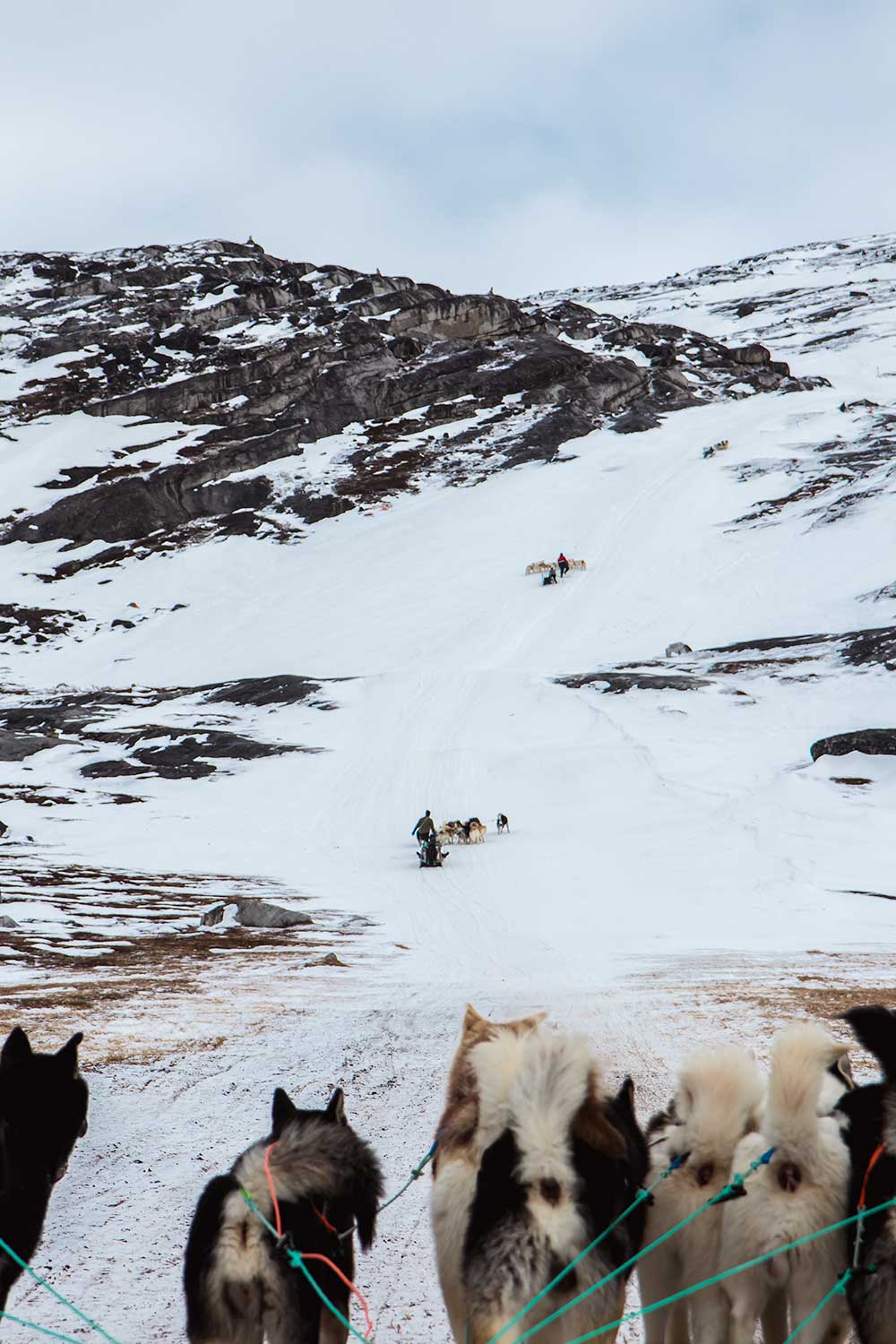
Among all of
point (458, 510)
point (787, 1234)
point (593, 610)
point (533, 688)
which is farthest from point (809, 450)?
point (787, 1234)

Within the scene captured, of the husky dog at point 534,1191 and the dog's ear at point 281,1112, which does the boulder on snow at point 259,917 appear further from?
the husky dog at point 534,1191

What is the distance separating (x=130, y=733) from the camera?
33781 mm

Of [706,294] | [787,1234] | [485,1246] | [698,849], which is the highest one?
[706,294]

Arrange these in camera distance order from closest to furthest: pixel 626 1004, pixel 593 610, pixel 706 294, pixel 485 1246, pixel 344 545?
pixel 485 1246
pixel 626 1004
pixel 593 610
pixel 344 545
pixel 706 294

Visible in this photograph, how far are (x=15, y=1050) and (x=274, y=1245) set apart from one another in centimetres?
130

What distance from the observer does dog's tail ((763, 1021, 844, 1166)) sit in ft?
11.5

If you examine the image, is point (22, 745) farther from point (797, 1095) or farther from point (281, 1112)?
point (797, 1095)

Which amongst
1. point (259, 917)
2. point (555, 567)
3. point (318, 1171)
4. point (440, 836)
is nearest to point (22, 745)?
point (440, 836)

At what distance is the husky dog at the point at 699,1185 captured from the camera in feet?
12.2

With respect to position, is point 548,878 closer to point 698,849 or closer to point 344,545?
point 698,849

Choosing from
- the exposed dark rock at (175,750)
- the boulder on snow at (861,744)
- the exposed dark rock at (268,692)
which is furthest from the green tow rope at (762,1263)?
the exposed dark rock at (268,692)

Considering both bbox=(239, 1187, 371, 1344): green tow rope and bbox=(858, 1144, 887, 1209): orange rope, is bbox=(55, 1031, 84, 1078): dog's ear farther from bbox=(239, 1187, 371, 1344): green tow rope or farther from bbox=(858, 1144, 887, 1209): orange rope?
bbox=(858, 1144, 887, 1209): orange rope

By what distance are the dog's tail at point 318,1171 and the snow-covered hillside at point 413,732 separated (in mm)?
842

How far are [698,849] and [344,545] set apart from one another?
44352 millimetres
